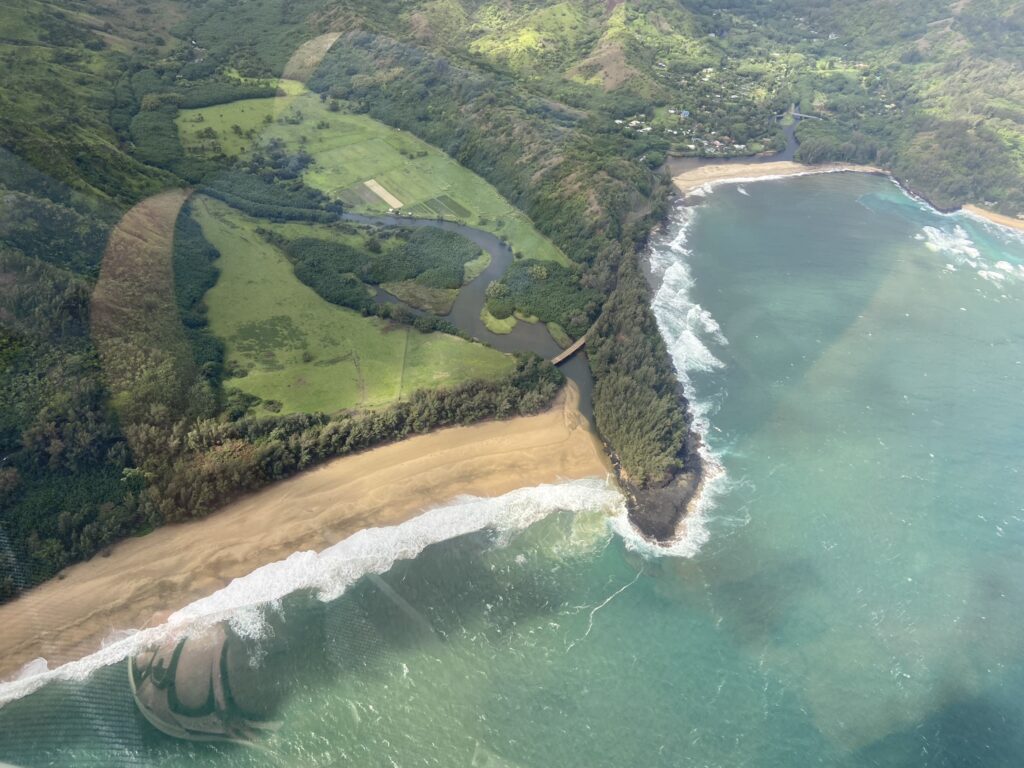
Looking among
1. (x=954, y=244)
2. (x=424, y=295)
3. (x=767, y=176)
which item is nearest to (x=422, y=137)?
(x=424, y=295)

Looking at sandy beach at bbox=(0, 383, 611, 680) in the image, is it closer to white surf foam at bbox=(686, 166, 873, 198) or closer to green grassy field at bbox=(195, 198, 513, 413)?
green grassy field at bbox=(195, 198, 513, 413)

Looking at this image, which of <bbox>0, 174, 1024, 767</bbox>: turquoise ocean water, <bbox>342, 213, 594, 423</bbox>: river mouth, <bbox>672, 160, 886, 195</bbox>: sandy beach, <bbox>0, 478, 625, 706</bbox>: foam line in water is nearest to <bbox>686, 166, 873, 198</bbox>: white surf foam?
<bbox>672, 160, 886, 195</bbox>: sandy beach

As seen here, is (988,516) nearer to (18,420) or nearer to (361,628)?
(361,628)

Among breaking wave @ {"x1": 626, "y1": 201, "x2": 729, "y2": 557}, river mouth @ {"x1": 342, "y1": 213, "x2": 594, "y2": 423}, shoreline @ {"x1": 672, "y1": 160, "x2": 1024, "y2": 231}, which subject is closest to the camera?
breaking wave @ {"x1": 626, "y1": 201, "x2": 729, "y2": 557}

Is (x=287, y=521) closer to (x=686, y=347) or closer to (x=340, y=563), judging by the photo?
(x=340, y=563)

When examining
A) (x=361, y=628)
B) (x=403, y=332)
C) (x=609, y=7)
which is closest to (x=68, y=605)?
(x=361, y=628)
